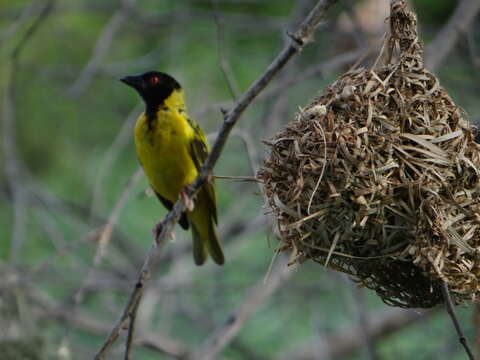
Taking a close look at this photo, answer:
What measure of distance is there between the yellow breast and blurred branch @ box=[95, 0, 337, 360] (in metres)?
1.38

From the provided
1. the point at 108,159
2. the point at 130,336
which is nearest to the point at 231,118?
the point at 130,336

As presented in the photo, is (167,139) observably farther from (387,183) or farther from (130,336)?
(387,183)

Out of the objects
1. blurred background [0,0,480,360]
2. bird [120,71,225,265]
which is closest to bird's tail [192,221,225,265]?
bird [120,71,225,265]

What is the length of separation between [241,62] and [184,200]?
4404 millimetres

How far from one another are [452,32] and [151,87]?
1862mm

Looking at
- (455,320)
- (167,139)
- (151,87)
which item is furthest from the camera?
(151,87)

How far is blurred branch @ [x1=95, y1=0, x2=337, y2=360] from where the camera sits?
7.00 ft

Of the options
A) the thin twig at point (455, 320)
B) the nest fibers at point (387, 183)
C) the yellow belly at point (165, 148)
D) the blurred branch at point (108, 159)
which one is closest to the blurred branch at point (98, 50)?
the blurred branch at point (108, 159)

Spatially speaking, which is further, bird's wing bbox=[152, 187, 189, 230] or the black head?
bird's wing bbox=[152, 187, 189, 230]

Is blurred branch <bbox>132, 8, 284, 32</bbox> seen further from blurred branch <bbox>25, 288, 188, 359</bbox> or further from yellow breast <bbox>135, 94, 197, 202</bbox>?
blurred branch <bbox>25, 288, 188, 359</bbox>

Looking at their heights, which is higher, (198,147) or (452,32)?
(452,32)

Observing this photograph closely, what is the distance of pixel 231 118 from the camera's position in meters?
2.32

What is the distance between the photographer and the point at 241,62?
276 inches

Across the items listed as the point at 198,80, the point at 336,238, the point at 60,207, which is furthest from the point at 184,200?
the point at 198,80
